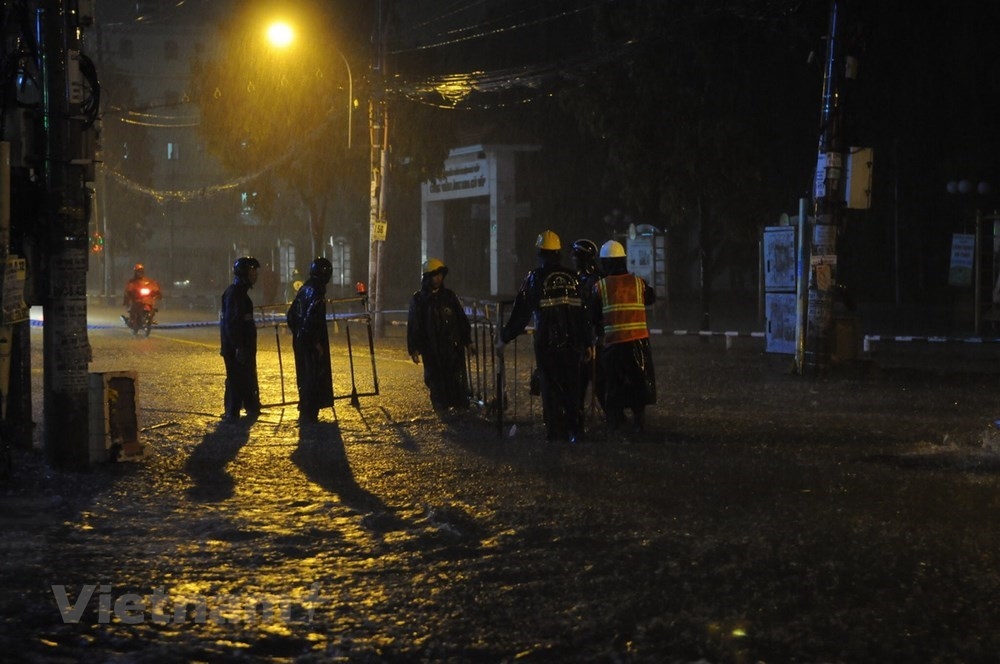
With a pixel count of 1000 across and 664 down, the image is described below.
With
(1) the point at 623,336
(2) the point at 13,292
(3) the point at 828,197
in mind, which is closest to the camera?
(2) the point at 13,292

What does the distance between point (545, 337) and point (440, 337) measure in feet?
9.50

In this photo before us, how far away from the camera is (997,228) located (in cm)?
2391

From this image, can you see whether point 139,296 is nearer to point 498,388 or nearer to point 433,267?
point 433,267

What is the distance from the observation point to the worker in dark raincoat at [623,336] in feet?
38.9

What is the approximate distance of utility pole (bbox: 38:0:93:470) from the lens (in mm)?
9859

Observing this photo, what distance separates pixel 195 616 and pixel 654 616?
6.98 feet

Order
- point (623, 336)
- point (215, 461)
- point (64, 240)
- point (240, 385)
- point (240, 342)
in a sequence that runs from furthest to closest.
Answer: point (240, 385)
point (240, 342)
point (623, 336)
point (215, 461)
point (64, 240)

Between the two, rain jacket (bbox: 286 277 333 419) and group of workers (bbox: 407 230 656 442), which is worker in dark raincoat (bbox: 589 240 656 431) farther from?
rain jacket (bbox: 286 277 333 419)

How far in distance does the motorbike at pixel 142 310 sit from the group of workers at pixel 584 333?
759 inches

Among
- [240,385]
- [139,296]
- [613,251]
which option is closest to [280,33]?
[139,296]

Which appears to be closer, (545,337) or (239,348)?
(545,337)

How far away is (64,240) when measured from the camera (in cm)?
994

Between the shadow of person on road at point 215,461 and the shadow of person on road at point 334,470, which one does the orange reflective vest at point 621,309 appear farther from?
the shadow of person on road at point 215,461

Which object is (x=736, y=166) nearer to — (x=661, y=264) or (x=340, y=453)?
(x=661, y=264)
